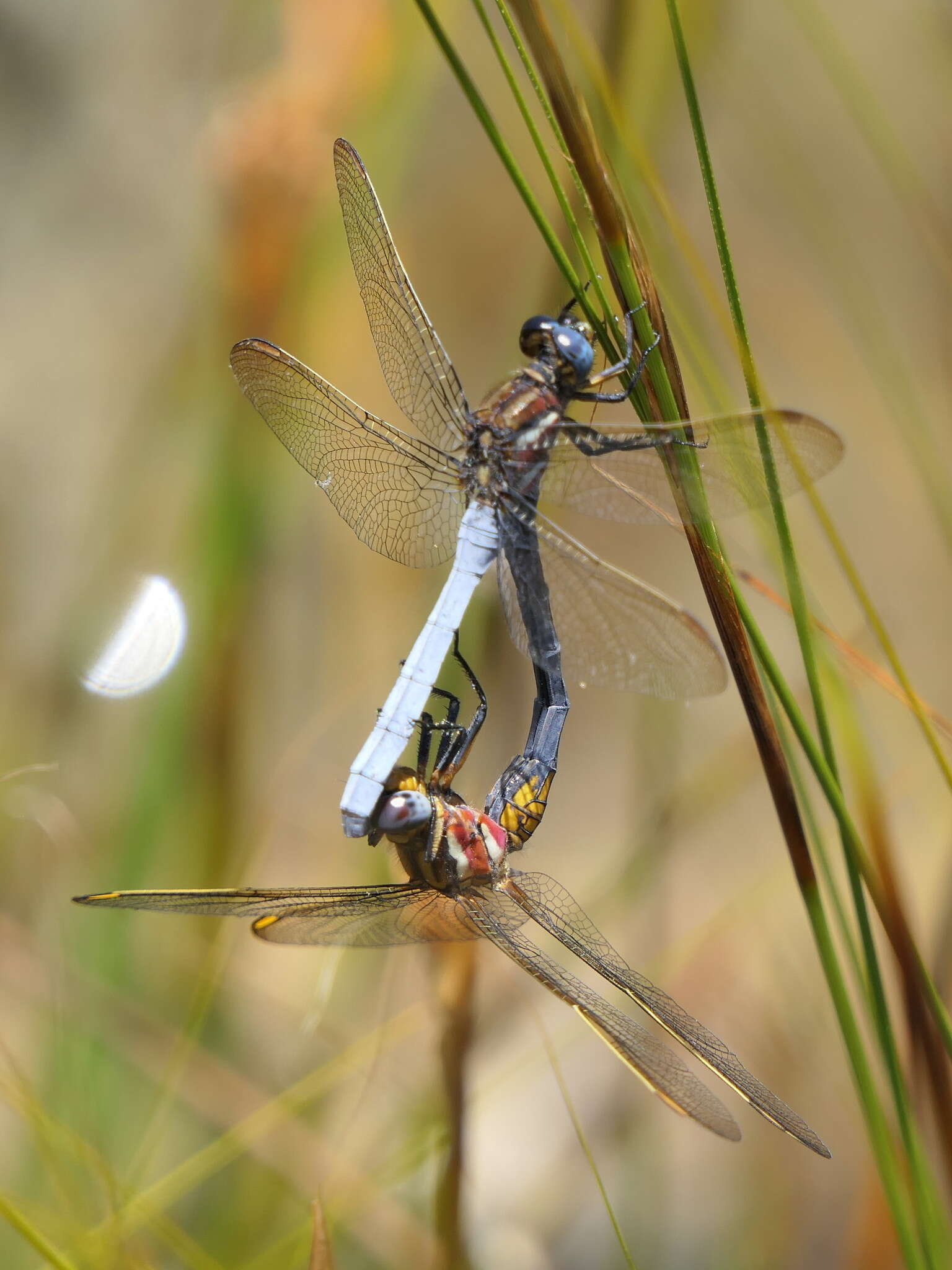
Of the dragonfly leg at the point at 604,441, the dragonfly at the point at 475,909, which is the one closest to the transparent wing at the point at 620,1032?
the dragonfly at the point at 475,909

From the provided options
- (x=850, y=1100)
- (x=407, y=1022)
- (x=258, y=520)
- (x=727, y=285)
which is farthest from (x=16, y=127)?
(x=850, y=1100)

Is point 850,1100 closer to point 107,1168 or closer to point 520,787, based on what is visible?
point 520,787

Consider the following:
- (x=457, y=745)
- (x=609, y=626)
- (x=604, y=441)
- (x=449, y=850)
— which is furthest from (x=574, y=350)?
(x=449, y=850)

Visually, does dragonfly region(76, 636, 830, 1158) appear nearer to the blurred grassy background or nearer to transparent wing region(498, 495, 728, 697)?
transparent wing region(498, 495, 728, 697)

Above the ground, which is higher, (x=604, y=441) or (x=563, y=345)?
(x=563, y=345)

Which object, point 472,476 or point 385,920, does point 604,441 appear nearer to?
point 472,476

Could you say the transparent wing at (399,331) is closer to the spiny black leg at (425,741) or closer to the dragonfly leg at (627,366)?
the dragonfly leg at (627,366)
